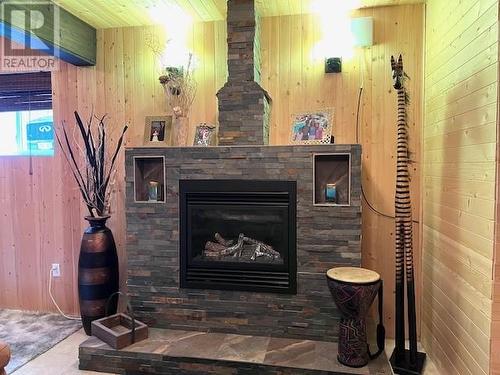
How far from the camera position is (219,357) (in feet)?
7.83

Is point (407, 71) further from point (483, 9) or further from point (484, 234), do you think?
point (484, 234)

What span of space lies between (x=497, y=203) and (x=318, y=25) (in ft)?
6.15

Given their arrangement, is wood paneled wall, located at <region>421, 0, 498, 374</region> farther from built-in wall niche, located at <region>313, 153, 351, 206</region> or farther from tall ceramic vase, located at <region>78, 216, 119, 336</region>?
tall ceramic vase, located at <region>78, 216, 119, 336</region>

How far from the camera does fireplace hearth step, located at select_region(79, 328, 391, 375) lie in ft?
7.54

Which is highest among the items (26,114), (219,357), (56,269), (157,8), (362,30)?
(157,8)

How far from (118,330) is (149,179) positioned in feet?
3.60

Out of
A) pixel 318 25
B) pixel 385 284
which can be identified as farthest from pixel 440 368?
pixel 318 25

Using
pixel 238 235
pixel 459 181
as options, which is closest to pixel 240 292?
pixel 238 235

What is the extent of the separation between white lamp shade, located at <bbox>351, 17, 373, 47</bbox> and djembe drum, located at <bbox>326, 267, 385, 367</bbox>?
1.66 metres

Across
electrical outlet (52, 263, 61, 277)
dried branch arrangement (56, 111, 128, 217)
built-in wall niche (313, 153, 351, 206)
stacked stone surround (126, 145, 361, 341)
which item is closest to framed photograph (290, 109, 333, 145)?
built-in wall niche (313, 153, 351, 206)

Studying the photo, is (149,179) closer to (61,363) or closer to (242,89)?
(242,89)

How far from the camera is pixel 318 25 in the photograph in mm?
2965

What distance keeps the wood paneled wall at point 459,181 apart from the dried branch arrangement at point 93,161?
2.27 m

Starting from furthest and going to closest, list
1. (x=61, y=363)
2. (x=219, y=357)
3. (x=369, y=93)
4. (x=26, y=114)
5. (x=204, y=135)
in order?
(x=26, y=114) → (x=204, y=135) → (x=369, y=93) → (x=61, y=363) → (x=219, y=357)
